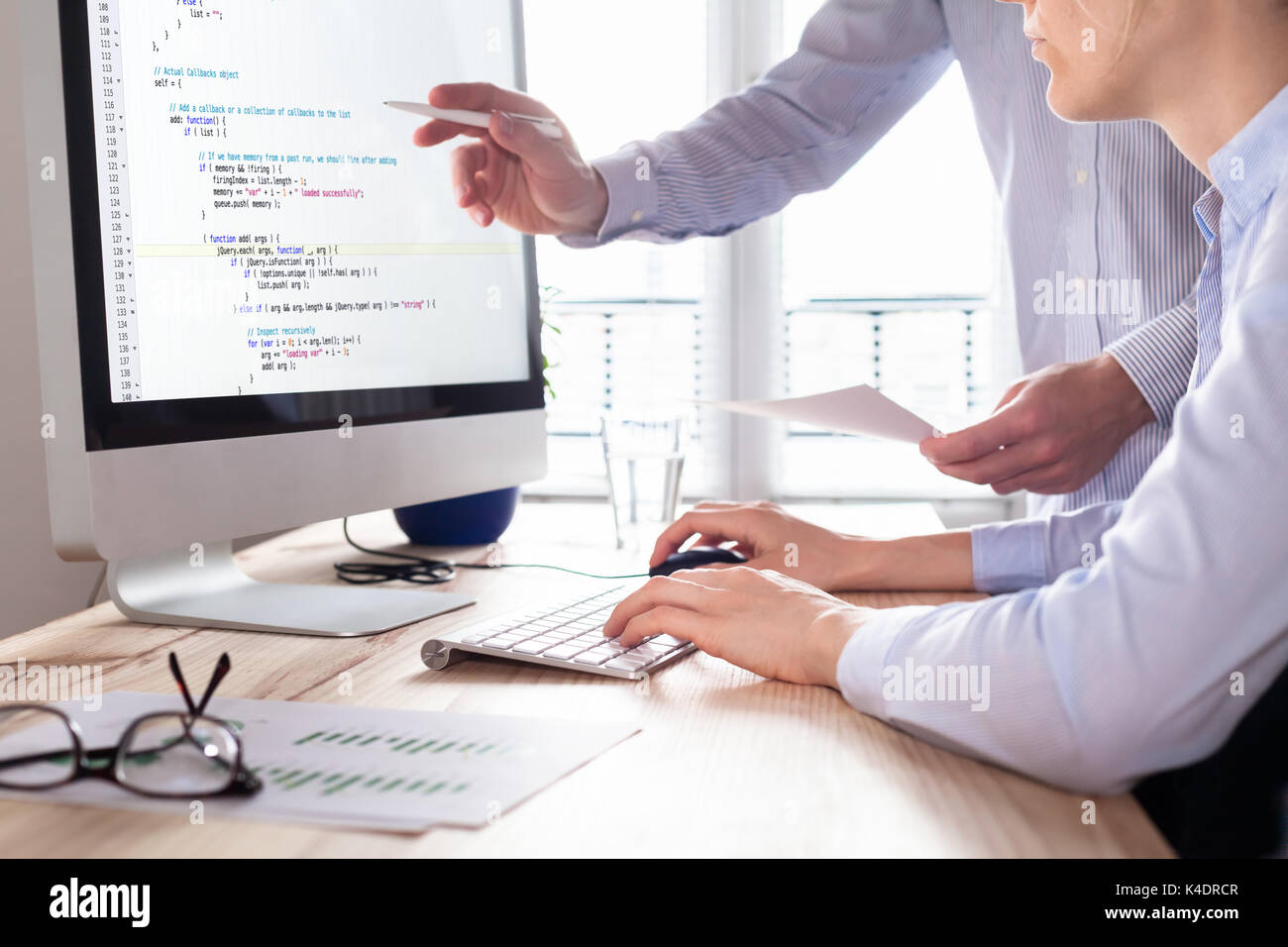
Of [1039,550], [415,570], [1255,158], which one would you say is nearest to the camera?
[1255,158]

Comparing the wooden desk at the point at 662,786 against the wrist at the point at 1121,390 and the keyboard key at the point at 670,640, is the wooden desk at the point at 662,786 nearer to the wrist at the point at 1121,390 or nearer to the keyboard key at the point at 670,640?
the keyboard key at the point at 670,640

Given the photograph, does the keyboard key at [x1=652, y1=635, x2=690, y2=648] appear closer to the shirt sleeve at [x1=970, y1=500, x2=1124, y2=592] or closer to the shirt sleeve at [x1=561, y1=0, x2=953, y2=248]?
the shirt sleeve at [x1=970, y1=500, x2=1124, y2=592]

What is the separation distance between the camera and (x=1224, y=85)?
806 millimetres

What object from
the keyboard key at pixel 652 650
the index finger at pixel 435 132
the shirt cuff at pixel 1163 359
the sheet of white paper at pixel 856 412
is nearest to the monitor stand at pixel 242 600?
the keyboard key at pixel 652 650

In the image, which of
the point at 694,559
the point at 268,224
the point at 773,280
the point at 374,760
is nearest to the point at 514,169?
the point at 268,224

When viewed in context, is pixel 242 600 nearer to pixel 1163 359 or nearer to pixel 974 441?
pixel 974 441

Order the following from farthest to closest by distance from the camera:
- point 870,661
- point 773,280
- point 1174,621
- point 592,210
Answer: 1. point 773,280
2. point 592,210
3. point 870,661
4. point 1174,621

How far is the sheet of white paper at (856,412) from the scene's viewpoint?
34.4 inches

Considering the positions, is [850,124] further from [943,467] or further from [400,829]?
[400,829]

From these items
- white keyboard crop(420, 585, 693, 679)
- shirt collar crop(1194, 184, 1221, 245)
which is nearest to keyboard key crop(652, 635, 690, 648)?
white keyboard crop(420, 585, 693, 679)

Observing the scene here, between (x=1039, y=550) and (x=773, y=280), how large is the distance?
56.5 inches

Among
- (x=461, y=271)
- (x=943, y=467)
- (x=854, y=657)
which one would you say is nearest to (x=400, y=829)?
(x=854, y=657)

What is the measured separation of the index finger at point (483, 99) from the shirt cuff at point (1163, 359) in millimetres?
679

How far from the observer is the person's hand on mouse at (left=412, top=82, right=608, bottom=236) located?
1.08 metres
